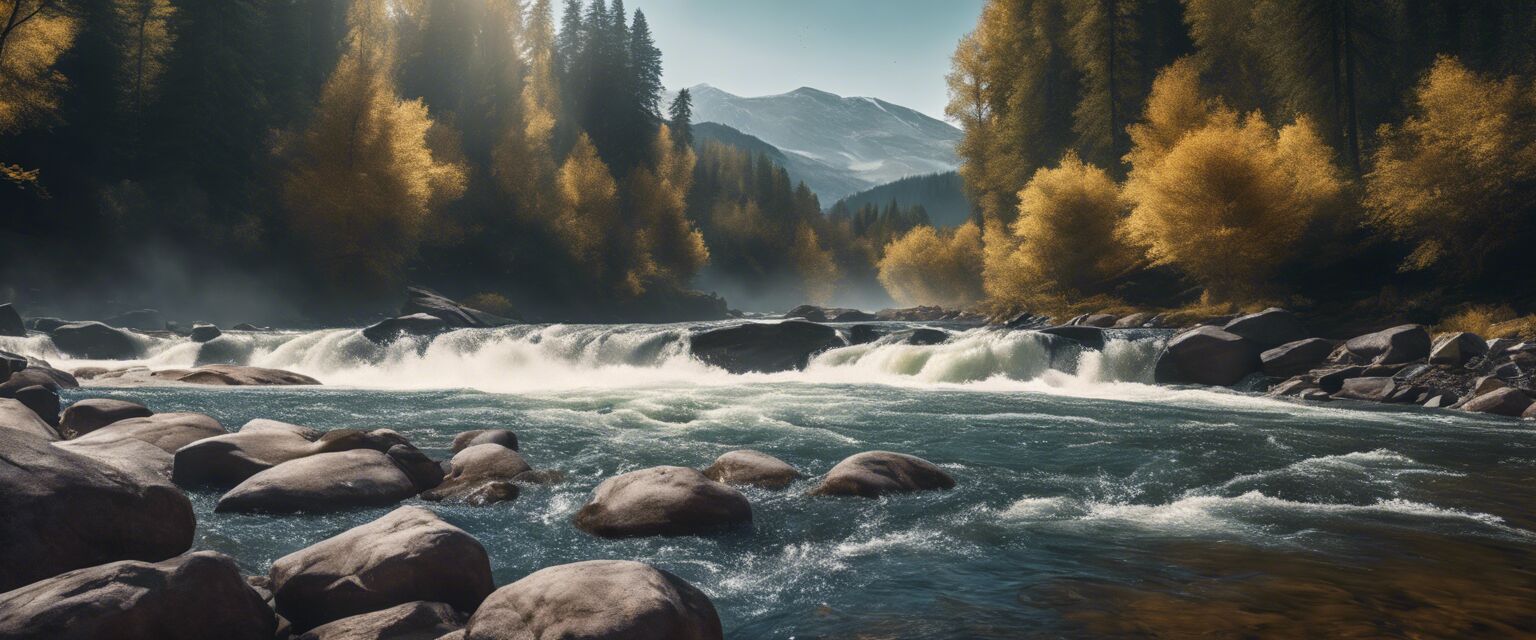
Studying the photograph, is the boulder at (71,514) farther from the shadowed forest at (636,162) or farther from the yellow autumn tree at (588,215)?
the yellow autumn tree at (588,215)

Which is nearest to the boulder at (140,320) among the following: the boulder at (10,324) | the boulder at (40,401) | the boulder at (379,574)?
the boulder at (10,324)

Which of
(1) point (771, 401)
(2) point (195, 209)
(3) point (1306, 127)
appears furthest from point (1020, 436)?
(2) point (195, 209)

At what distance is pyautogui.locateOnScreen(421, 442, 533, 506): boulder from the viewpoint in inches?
360

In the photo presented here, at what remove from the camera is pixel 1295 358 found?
21219 millimetres

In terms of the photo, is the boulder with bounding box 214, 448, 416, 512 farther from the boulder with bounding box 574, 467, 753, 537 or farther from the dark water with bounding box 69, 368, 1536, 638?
the boulder with bounding box 574, 467, 753, 537

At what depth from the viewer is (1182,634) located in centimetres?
522

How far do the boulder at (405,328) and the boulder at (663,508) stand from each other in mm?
22874

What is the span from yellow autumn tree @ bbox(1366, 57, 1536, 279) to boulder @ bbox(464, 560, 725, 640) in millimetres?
27715

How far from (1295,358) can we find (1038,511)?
16.2m

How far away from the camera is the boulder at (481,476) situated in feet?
30.0

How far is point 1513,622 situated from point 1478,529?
3.10 m

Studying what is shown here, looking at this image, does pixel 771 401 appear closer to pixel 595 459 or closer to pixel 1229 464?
pixel 595 459

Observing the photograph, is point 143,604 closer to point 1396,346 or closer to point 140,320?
point 1396,346

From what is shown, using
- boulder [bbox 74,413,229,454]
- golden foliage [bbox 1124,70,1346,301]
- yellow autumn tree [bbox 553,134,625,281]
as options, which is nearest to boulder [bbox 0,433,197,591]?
boulder [bbox 74,413,229,454]
